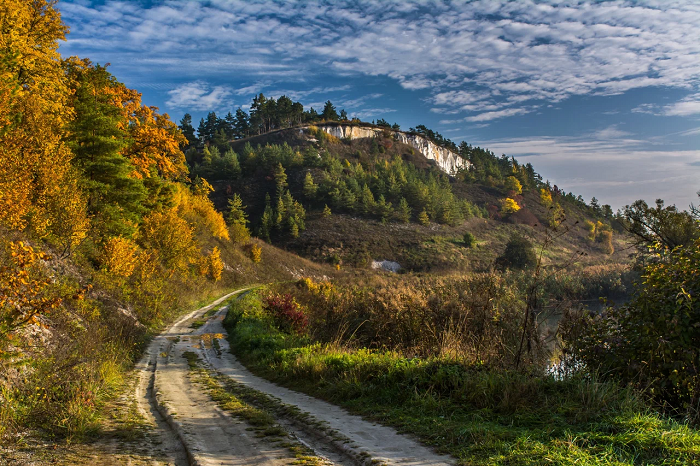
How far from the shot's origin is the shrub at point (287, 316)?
57.4 ft

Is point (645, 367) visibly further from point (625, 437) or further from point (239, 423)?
point (239, 423)

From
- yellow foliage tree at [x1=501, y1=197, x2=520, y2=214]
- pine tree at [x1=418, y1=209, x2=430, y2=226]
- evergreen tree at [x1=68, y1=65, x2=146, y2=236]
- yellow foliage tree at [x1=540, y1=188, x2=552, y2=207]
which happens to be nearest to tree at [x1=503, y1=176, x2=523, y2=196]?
yellow foliage tree at [x1=540, y1=188, x2=552, y2=207]

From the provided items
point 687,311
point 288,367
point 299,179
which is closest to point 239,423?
point 288,367

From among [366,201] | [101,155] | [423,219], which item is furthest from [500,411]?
[423,219]

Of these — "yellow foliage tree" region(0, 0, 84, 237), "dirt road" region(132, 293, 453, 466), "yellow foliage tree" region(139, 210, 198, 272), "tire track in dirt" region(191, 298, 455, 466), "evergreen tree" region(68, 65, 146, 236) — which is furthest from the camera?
"yellow foliage tree" region(139, 210, 198, 272)

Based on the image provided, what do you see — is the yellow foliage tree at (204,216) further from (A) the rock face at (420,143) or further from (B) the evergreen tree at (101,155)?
(A) the rock face at (420,143)

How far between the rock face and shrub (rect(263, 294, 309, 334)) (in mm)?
117043

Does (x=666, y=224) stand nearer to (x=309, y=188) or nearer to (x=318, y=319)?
(x=318, y=319)

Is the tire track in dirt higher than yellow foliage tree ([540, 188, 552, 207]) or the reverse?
the reverse

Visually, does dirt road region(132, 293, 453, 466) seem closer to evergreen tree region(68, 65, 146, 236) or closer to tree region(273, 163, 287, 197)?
evergreen tree region(68, 65, 146, 236)

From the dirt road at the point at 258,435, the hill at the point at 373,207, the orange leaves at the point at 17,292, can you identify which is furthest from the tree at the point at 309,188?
the orange leaves at the point at 17,292

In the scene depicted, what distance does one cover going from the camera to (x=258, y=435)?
20.6 ft

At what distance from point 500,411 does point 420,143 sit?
15162cm

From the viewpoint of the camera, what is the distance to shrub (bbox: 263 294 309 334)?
57.4 ft
